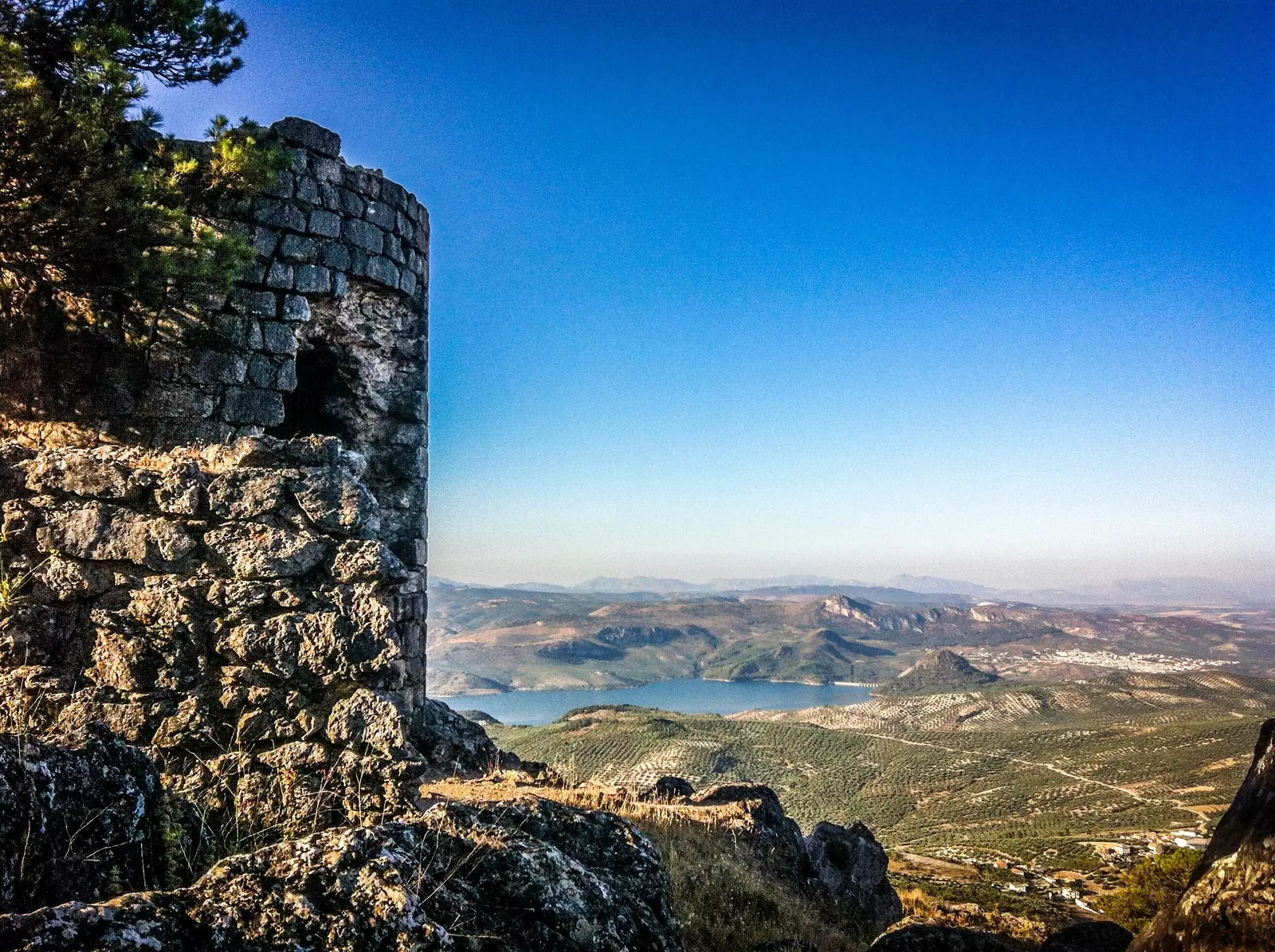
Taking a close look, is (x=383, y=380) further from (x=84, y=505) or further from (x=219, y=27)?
(x=84, y=505)

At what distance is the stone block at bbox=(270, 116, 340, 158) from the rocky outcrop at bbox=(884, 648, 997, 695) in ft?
551

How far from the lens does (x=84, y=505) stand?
144 inches

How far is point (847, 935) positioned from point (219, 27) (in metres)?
10.2

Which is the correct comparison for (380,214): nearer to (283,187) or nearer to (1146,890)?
(283,187)

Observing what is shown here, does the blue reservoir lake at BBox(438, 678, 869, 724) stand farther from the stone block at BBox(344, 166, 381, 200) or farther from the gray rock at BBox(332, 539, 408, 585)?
the gray rock at BBox(332, 539, 408, 585)

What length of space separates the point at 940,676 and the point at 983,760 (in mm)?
106111

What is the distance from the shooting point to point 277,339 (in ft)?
24.1

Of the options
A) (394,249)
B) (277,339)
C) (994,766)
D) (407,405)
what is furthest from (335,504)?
(994,766)

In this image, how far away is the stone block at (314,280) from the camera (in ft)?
24.8

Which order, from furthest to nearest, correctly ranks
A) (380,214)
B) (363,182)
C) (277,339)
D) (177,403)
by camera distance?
(380,214) → (363,182) → (277,339) → (177,403)

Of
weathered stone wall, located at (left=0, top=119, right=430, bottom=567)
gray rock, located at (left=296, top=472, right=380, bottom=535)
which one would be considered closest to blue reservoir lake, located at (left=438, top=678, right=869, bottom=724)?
weathered stone wall, located at (left=0, top=119, right=430, bottom=567)

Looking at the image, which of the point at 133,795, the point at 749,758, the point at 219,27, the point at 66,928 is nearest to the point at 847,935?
the point at 133,795

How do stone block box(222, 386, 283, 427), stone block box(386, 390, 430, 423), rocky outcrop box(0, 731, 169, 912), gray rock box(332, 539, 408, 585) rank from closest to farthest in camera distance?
1. rocky outcrop box(0, 731, 169, 912)
2. gray rock box(332, 539, 408, 585)
3. stone block box(222, 386, 283, 427)
4. stone block box(386, 390, 430, 423)

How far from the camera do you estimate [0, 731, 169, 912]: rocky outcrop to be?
6.50ft
